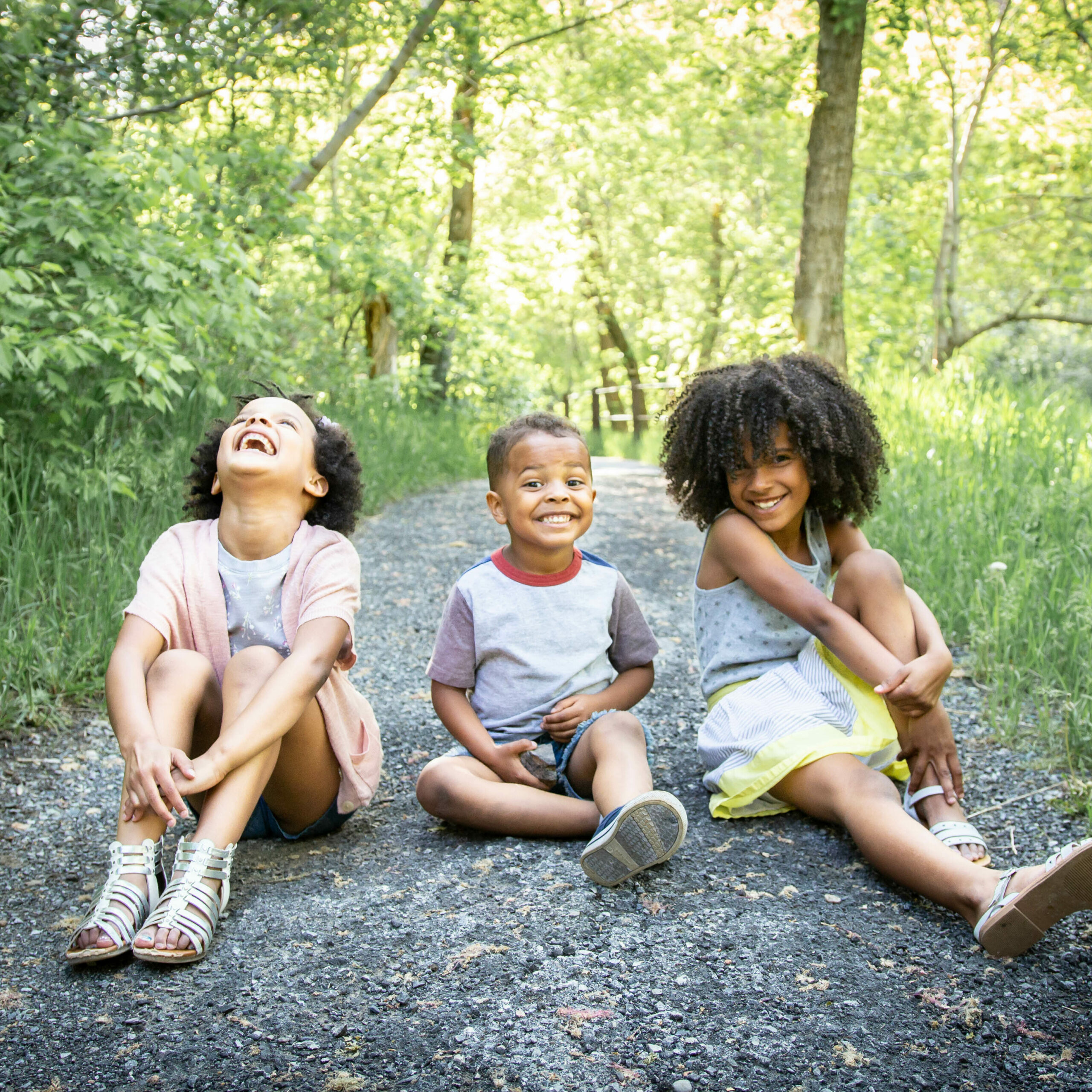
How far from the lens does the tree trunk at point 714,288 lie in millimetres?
17734

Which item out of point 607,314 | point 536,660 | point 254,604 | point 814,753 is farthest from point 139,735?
point 607,314

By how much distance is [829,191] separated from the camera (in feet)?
21.4

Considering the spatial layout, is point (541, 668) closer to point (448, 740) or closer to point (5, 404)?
point (448, 740)

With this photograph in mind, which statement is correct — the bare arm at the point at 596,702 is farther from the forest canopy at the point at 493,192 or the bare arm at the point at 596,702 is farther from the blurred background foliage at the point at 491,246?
the forest canopy at the point at 493,192

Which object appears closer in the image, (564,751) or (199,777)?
(199,777)

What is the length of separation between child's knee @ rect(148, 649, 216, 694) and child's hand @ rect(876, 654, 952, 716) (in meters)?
1.39

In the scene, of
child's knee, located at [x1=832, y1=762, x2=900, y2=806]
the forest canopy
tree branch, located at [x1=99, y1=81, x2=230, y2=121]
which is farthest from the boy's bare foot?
tree branch, located at [x1=99, y1=81, x2=230, y2=121]

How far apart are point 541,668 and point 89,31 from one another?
3.58 metres

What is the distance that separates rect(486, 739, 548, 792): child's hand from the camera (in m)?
2.28

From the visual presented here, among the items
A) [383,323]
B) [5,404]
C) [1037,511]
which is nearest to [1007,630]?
[1037,511]

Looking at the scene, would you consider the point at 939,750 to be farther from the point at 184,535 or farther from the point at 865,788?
the point at 184,535

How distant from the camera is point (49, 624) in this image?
3.25 m

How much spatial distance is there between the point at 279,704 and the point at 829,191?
574cm

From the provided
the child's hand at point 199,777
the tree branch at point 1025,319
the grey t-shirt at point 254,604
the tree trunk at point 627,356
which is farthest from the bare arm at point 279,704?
the tree trunk at point 627,356
